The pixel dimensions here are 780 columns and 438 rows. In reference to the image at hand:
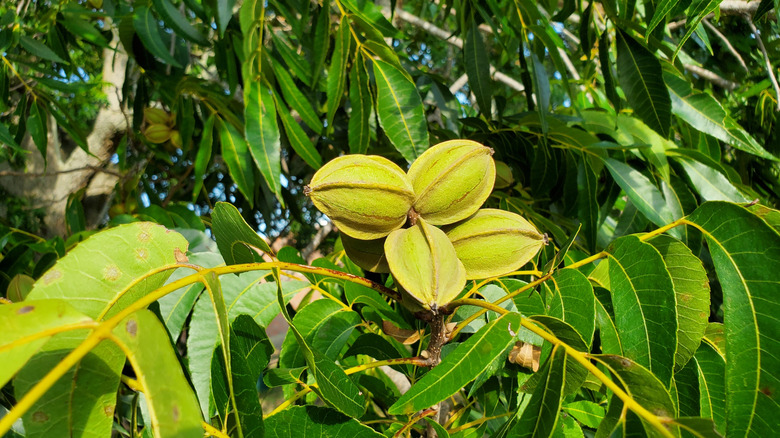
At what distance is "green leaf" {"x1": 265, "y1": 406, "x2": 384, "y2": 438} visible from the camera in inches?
33.8

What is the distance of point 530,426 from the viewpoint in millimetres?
747

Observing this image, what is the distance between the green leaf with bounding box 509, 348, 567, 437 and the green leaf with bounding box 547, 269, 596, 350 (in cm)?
16

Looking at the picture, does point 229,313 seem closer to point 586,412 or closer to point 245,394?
point 245,394

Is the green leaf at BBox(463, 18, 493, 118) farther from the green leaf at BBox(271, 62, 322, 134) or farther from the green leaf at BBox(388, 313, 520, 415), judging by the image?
the green leaf at BBox(388, 313, 520, 415)

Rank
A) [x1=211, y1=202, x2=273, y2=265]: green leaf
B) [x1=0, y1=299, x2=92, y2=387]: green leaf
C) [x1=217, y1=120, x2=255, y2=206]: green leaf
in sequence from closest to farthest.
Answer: [x1=0, y1=299, x2=92, y2=387]: green leaf → [x1=211, y1=202, x2=273, y2=265]: green leaf → [x1=217, y1=120, x2=255, y2=206]: green leaf

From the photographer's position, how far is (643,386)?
0.71m

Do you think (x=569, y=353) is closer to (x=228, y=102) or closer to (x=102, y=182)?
(x=228, y=102)

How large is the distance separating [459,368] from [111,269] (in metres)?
0.54

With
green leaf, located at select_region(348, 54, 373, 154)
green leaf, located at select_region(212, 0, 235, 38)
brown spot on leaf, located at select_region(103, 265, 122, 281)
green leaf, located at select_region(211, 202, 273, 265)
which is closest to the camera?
brown spot on leaf, located at select_region(103, 265, 122, 281)

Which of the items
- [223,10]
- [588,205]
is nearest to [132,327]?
[223,10]

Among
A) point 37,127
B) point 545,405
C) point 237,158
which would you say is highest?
point 37,127

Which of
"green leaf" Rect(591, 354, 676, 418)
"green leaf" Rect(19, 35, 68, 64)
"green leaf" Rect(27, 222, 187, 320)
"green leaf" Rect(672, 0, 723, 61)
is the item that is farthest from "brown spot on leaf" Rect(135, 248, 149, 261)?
"green leaf" Rect(19, 35, 68, 64)

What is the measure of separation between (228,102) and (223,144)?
33 cm

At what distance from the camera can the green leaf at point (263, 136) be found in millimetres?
1604
